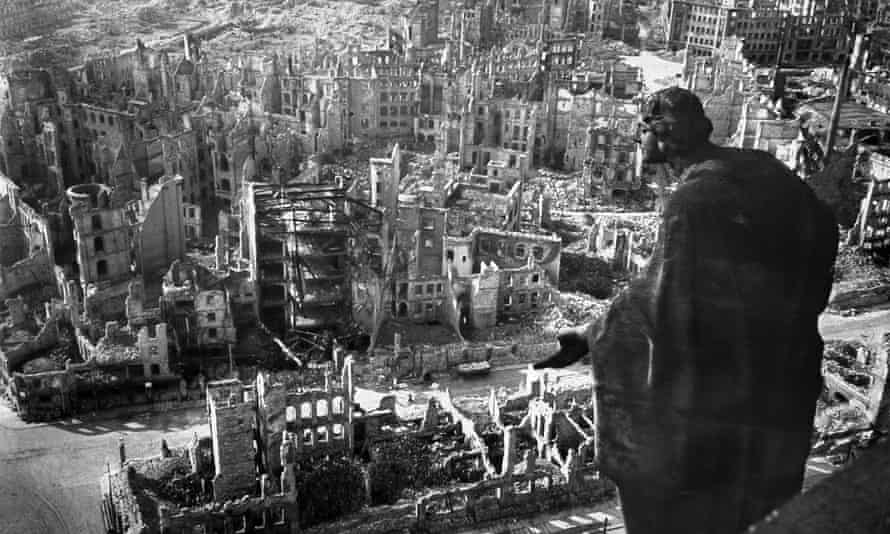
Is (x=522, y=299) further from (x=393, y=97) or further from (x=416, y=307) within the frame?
(x=393, y=97)

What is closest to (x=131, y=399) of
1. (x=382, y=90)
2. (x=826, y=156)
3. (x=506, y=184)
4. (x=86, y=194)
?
(x=86, y=194)

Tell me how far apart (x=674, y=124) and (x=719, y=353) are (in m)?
2.12

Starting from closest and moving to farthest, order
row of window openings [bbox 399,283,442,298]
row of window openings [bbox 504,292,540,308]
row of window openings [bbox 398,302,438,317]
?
row of window openings [bbox 399,283,442,298] → row of window openings [bbox 398,302,438,317] → row of window openings [bbox 504,292,540,308]

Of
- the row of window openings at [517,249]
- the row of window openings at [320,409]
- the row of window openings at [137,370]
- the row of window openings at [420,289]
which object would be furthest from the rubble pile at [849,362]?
the row of window openings at [137,370]

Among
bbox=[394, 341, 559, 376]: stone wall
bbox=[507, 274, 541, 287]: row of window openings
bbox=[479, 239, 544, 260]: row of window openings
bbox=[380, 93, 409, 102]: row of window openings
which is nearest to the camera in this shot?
bbox=[394, 341, 559, 376]: stone wall

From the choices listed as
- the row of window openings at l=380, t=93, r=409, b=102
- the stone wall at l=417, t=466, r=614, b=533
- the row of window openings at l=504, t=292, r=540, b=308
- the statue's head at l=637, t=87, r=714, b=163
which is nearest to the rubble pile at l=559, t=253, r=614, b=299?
the row of window openings at l=504, t=292, r=540, b=308

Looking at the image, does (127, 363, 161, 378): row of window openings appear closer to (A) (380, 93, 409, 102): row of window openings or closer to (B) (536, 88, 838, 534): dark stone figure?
(B) (536, 88, 838, 534): dark stone figure

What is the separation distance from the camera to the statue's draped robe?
764 centimetres

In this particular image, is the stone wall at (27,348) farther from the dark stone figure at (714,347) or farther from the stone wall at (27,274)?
the dark stone figure at (714,347)

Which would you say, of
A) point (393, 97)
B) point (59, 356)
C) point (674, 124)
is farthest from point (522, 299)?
point (674, 124)

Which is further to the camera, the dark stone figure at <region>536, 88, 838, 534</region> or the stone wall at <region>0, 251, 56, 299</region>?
the stone wall at <region>0, 251, 56, 299</region>

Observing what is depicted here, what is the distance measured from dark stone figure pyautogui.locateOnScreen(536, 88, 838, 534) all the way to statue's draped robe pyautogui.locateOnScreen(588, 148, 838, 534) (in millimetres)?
11

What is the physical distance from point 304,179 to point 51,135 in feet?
59.0

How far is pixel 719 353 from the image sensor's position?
7.62 m
